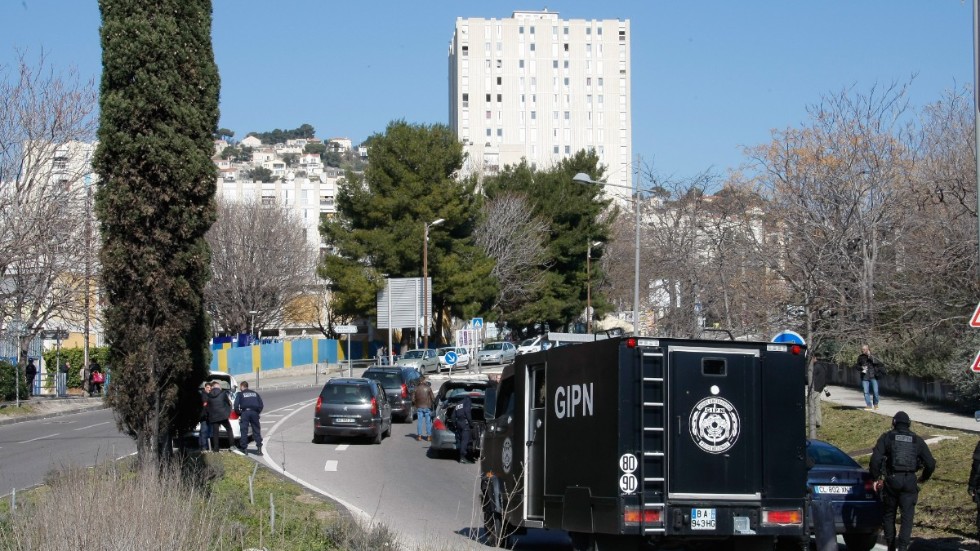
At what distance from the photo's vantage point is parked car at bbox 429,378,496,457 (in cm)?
2470

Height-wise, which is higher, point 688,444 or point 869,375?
point 688,444

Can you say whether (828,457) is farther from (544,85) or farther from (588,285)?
(544,85)

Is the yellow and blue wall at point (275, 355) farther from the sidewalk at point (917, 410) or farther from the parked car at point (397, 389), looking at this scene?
the sidewalk at point (917, 410)

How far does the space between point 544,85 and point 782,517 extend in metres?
140

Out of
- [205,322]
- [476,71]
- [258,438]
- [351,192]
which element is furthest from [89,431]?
[476,71]

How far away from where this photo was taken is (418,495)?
18.4 meters

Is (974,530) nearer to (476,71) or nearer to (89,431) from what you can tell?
(89,431)

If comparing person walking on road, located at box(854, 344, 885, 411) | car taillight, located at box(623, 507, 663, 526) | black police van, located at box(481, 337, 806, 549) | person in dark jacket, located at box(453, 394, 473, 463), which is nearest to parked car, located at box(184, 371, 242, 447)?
person in dark jacket, located at box(453, 394, 473, 463)

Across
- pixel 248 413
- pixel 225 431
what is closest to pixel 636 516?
pixel 248 413

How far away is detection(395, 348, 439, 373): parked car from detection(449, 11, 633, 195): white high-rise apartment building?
88192 millimetres

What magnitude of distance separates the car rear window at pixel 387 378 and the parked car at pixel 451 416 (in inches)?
257

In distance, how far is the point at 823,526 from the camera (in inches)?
417

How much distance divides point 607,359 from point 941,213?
19268 millimetres

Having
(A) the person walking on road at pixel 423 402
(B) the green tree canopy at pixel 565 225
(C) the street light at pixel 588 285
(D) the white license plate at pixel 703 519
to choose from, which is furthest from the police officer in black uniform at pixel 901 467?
(B) the green tree canopy at pixel 565 225
